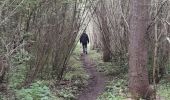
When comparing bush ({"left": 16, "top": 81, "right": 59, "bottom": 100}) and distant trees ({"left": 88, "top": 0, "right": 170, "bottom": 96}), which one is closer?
bush ({"left": 16, "top": 81, "right": 59, "bottom": 100})

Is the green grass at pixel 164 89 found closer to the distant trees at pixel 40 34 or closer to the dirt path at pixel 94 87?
the dirt path at pixel 94 87

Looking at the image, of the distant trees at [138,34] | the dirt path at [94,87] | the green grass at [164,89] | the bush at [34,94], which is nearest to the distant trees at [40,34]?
the bush at [34,94]

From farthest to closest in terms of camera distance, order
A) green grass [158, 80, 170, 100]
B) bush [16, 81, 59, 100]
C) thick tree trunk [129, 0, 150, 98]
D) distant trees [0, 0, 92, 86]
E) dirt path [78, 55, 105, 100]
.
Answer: dirt path [78, 55, 105, 100] < green grass [158, 80, 170, 100] < thick tree trunk [129, 0, 150, 98] < distant trees [0, 0, 92, 86] < bush [16, 81, 59, 100]

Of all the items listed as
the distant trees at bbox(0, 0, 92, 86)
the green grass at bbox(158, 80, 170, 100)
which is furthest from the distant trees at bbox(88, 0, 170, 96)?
the distant trees at bbox(0, 0, 92, 86)

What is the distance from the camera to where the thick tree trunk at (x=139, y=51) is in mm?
9859

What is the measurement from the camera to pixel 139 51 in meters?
9.88

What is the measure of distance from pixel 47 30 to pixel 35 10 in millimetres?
742

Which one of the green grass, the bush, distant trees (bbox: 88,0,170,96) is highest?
distant trees (bbox: 88,0,170,96)

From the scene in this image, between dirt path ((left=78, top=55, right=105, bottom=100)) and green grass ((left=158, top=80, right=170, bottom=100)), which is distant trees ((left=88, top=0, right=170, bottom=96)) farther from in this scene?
dirt path ((left=78, top=55, right=105, bottom=100))

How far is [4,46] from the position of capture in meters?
8.45

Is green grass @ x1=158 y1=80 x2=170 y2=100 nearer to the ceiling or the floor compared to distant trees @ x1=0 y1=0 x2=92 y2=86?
nearer to the floor

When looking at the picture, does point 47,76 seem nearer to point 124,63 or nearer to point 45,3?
point 45,3

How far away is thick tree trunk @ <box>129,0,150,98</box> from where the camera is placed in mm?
9859

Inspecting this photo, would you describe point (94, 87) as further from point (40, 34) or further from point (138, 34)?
point (138, 34)
